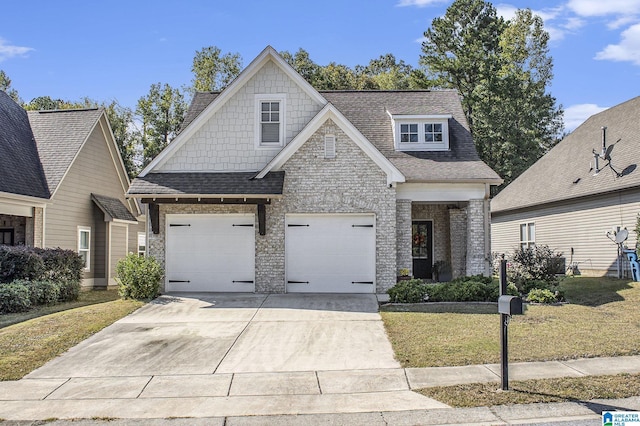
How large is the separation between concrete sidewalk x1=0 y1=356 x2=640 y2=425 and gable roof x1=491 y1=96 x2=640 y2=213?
12.6m

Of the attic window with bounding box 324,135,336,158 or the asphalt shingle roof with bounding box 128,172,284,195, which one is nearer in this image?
the asphalt shingle roof with bounding box 128,172,284,195

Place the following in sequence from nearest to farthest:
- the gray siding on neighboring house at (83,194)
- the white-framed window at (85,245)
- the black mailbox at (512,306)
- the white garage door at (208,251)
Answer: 1. the black mailbox at (512,306)
2. the white garage door at (208,251)
3. the gray siding on neighboring house at (83,194)
4. the white-framed window at (85,245)

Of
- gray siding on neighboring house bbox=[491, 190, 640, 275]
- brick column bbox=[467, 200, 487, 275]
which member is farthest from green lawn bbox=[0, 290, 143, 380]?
gray siding on neighboring house bbox=[491, 190, 640, 275]

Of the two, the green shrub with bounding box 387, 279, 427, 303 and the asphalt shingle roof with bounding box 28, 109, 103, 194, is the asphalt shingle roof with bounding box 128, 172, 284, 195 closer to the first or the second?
the green shrub with bounding box 387, 279, 427, 303

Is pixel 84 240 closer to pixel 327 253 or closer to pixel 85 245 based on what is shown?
pixel 85 245

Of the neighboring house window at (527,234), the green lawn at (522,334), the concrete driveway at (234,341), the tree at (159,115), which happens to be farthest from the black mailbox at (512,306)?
the tree at (159,115)

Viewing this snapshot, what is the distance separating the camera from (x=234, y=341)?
10.9 m

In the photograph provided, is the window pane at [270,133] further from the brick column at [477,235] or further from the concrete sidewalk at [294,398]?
the concrete sidewalk at [294,398]

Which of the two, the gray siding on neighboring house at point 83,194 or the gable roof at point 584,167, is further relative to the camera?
the gable roof at point 584,167

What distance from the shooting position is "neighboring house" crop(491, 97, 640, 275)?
19.7m

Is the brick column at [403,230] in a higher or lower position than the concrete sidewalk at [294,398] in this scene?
higher

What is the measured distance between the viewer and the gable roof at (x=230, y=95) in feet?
55.4

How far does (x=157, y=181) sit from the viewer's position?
16438mm

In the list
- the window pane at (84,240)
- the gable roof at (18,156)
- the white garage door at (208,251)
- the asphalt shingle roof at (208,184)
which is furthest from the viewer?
the window pane at (84,240)
